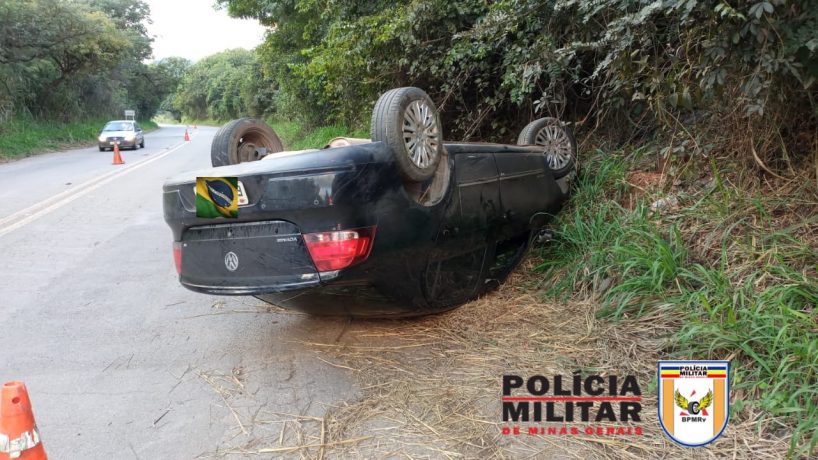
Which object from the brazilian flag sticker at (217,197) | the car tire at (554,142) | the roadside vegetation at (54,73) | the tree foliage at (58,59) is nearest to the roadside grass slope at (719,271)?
the car tire at (554,142)

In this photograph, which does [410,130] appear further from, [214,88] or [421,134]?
[214,88]

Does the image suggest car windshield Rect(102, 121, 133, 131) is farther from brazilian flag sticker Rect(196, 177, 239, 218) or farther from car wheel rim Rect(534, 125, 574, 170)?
brazilian flag sticker Rect(196, 177, 239, 218)

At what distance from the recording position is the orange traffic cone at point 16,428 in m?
2.23

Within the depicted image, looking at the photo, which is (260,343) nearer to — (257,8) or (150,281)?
(150,281)

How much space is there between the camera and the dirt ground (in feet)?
8.55

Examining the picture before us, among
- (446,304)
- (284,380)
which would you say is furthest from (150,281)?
(446,304)

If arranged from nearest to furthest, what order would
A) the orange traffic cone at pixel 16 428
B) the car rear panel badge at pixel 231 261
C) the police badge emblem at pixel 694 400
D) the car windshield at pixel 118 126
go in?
the orange traffic cone at pixel 16 428, the police badge emblem at pixel 694 400, the car rear panel badge at pixel 231 261, the car windshield at pixel 118 126

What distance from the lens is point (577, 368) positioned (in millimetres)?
3268

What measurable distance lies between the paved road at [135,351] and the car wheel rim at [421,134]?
1.38 m

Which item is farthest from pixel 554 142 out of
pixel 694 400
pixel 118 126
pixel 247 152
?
pixel 118 126

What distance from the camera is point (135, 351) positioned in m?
3.88

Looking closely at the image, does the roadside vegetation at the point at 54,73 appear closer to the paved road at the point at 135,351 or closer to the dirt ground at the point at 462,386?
the paved road at the point at 135,351

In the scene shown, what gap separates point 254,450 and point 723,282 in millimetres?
2750

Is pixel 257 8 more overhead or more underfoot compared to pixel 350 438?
more overhead
